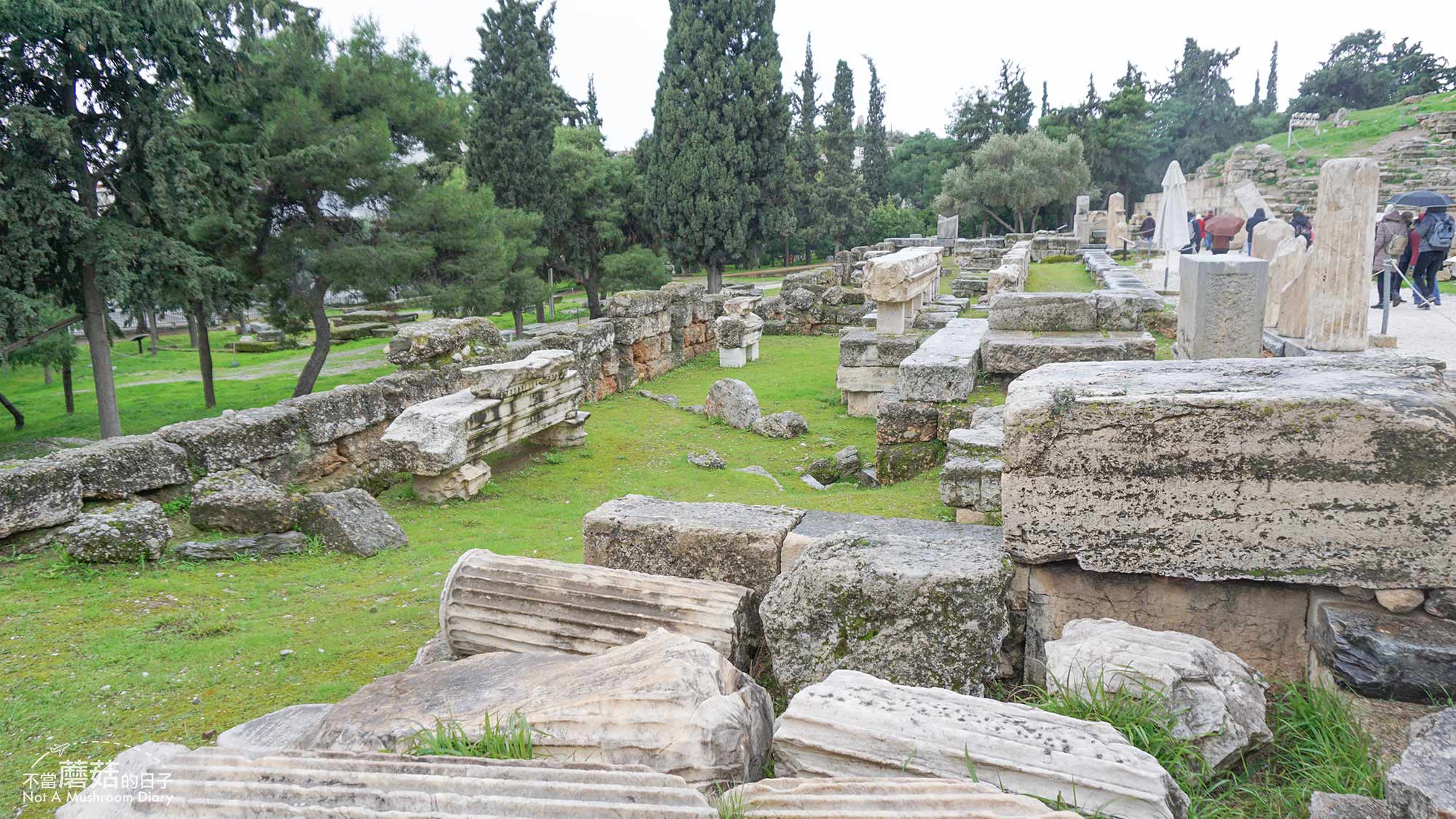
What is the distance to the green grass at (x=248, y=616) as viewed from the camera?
3168 millimetres

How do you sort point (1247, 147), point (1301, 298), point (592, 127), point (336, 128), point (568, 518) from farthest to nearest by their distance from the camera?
point (1247, 147)
point (592, 127)
point (336, 128)
point (1301, 298)
point (568, 518)

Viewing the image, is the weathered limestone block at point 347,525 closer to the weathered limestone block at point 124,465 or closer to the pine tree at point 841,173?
the weathered limestone block at point 124,465

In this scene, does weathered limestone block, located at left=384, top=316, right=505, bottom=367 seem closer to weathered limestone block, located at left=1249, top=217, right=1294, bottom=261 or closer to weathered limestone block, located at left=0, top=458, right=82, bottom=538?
weathered limestone block, located at left=0, top=458, right=82, bottom=538

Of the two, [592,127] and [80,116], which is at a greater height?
[592,127]

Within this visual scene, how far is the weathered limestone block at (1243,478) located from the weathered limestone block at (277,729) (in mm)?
2432

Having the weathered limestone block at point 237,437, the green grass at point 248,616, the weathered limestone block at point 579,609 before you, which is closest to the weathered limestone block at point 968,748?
the weathered limestone block at point 579,609

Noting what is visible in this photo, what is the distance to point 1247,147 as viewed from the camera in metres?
34.2

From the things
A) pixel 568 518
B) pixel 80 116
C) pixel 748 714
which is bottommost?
pixel 568 518

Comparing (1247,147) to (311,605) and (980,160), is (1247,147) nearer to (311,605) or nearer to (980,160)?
(980,160)

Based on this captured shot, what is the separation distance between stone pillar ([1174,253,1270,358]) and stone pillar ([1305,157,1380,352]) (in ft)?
5.20

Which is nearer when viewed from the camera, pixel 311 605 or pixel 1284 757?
pixel 1284 757

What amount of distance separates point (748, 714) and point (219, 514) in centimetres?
435

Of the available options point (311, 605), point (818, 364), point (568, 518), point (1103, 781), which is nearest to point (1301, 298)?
point (818, 364)

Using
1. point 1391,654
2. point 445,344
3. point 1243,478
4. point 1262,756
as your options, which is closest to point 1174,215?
point 445,344
